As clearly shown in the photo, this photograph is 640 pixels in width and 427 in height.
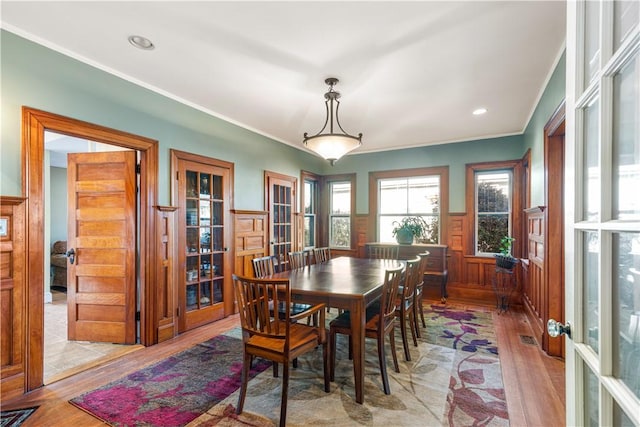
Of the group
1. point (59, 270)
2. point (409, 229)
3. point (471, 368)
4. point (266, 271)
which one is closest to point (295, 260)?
point (266, 271)

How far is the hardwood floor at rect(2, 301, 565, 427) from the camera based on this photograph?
81.6 inches

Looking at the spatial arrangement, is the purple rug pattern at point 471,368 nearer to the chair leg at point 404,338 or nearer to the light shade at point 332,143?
the chair leg at point 404,338

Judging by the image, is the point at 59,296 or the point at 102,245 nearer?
the point at 102,245

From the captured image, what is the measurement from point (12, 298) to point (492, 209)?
5.95 meters

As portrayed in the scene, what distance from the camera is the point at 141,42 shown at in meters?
2.45

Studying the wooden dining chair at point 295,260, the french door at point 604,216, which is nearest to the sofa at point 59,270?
the wooden dining chair at point 295,260

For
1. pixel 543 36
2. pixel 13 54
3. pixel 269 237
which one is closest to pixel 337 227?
pixel 269 237

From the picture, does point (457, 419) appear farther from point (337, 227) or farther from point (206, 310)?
point (337, 227)

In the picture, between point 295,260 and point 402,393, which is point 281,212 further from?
point 402,393

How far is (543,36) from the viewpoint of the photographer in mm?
2309

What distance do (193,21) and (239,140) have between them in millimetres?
2296

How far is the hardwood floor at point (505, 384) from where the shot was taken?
2.07m

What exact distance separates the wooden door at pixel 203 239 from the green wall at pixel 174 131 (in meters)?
0.18

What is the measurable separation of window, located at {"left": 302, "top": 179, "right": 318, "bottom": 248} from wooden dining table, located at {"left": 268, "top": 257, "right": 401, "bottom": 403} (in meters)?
3.01
